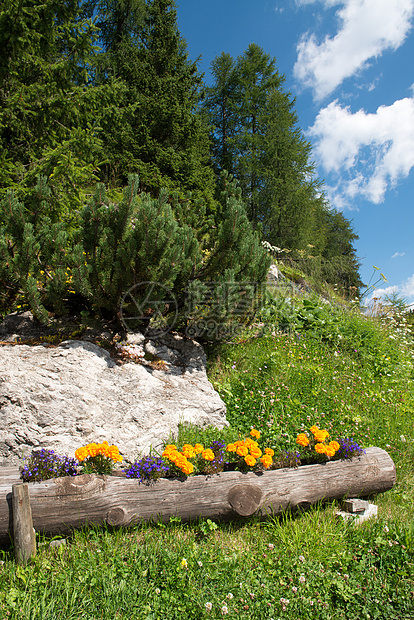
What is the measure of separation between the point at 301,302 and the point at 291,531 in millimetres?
5296

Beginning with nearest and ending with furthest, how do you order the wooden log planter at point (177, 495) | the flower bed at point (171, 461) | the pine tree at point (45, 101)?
1. the wooden log planter at point (177, 495)
2. the flower bed at point (171, 461)
3. the pine tree at point (45, 101)

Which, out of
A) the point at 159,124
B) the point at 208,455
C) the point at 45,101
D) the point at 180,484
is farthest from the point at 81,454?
the point at 159,124

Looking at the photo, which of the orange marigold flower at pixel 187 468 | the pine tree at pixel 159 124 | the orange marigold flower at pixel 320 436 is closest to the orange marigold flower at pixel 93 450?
the orange marigold flower at pixel 187 468

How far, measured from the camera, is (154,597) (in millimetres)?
2268

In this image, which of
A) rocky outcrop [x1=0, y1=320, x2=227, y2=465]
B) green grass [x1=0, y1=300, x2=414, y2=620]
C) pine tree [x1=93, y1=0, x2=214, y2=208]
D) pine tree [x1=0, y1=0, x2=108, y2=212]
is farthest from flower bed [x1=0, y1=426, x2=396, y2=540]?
pine tree [x1=93, y1=0, x2=214, y2=208]

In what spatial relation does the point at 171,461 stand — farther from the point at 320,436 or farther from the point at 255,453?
the point at 320,436

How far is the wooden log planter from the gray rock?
1.49 ft

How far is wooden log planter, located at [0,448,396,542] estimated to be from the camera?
262 centimetres

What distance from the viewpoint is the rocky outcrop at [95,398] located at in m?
3.17

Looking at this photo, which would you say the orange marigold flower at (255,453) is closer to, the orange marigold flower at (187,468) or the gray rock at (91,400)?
the orange marigold flower at (187,468)

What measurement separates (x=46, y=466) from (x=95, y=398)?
87cm

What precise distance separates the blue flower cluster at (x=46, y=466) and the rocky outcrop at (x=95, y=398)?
0.26m

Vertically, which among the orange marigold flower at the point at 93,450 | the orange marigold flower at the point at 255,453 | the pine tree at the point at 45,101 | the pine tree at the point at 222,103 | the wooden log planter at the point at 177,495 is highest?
the pine tree at the point at 222,103

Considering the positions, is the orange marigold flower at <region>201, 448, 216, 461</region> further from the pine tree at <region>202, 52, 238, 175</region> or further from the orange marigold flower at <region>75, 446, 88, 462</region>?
the pine tree at <region>202, 52, 238, 175</region>
